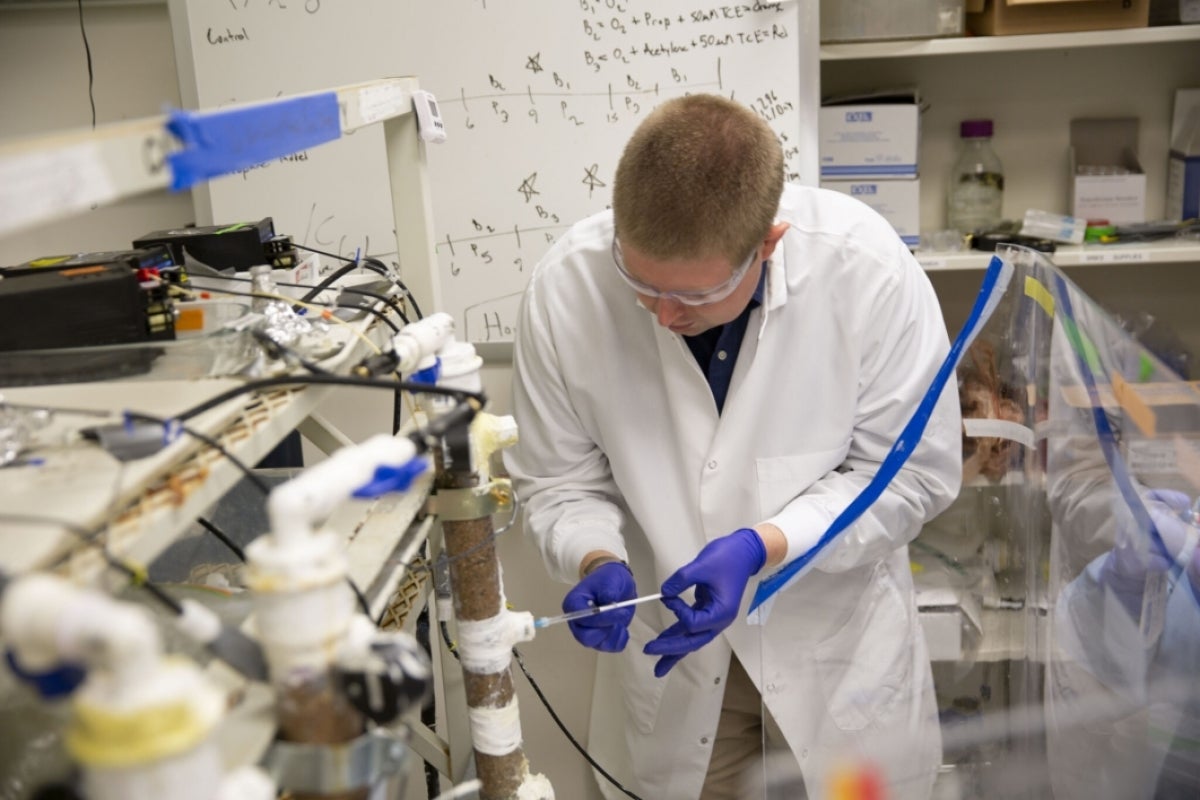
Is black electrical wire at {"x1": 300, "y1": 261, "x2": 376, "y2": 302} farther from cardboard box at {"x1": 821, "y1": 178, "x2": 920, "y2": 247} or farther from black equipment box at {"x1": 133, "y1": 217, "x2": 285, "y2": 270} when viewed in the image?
cardboard box at {"x1": 821, "y1": 178, "x2": 920, "y2": 247}

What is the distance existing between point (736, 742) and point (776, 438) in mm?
517

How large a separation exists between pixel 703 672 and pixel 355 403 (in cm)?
93

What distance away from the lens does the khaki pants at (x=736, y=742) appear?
1644 millimetres

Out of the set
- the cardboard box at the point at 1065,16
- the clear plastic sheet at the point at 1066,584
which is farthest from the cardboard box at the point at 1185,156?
the clear plastic sheet at the point at 1066,584

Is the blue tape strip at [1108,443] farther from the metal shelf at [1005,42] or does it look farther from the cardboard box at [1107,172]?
the cardboard box at [1107,172]

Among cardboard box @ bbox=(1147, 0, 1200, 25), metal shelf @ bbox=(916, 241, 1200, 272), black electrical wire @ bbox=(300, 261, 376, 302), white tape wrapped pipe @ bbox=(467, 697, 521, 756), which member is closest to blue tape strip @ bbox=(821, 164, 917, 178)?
metal shelf @ bbox=(916, 241, 1200, 272)

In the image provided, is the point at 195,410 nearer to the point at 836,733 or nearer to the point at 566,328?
the point at 566,328

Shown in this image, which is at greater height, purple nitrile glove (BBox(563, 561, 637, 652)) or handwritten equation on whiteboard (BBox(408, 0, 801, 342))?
handwritten equation on whiteboard (BBox(408, 0, 801, 342))

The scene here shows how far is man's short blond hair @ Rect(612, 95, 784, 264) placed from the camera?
1226mm

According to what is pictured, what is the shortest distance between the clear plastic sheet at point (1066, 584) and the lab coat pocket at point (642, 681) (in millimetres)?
246

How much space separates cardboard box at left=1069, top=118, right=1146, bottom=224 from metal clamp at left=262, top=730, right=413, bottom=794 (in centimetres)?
199

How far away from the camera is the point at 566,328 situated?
1.53 m

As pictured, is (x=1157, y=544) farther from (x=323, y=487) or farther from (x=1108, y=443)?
(x=323, y=487)

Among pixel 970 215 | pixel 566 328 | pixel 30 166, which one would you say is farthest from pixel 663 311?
pixel 970 215
